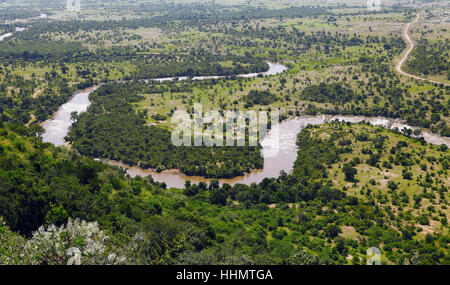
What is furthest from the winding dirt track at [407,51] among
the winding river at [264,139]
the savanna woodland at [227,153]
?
the winding river at [264,139]

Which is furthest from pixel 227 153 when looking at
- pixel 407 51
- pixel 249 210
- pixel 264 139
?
pixel 407 51

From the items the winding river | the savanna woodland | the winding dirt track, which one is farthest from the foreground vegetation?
the winding dirt track

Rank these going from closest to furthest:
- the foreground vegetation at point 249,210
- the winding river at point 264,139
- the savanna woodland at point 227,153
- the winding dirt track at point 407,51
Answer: the foreground vegetation at point 249,210, the savanna woodland at point 227,153, the winding river at point 264,139, the winding dirt track at point 407,51

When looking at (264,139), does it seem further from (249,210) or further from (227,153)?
(249,210)

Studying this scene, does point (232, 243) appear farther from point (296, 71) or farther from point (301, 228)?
point (296, 71)

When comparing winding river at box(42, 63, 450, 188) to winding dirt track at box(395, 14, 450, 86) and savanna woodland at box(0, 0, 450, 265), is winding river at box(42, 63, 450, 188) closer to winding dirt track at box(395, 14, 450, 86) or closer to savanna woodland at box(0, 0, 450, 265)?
savanna woodland at box(0, 0, 450, 265)

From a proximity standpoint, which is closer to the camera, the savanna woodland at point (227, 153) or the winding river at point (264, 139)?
the savanna woodland at point (227, 153)

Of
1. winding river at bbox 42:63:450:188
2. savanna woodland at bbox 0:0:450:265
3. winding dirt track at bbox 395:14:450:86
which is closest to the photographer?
savanna woodland at bbox 0:0:450:265

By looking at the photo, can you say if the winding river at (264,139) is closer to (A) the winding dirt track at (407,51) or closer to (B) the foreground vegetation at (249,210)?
(B) the foreground vegetation at (249,210)
